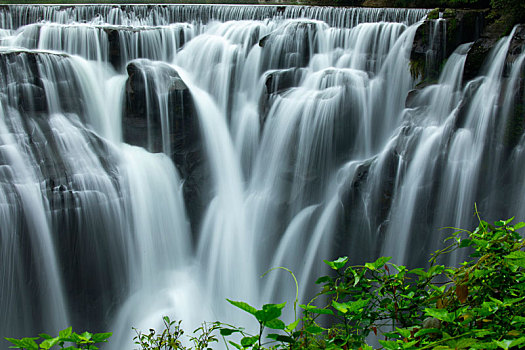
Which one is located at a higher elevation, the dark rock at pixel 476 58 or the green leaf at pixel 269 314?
the dark rock at pixel 476 58

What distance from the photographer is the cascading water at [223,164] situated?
7.10 meters

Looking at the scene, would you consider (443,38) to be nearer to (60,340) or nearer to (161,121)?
(161,121)

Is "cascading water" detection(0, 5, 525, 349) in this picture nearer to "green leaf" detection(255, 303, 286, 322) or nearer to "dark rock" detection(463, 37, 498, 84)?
"dark rock" detection(463, 37, 498, 84)

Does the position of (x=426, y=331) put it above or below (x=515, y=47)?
below

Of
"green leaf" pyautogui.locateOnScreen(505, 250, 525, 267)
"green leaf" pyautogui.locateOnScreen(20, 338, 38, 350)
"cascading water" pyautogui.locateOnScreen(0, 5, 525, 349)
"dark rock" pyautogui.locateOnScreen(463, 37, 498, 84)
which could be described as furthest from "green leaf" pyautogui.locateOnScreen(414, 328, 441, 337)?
"dark rock" pyautogui.locateOnScreen(463, 37, 498, 84)

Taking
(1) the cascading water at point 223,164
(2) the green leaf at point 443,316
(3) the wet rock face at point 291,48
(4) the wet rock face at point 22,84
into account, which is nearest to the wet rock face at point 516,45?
(1) the cascading water at point 223,164

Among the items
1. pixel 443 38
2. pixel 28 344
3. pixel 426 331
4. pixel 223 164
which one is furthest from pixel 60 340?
pixel 443 38

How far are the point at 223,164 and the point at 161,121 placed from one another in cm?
172

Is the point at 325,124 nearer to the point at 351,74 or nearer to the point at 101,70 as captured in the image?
the point at 351,74

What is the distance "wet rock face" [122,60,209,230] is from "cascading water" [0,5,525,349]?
0.03m

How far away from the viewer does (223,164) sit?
9.96 m

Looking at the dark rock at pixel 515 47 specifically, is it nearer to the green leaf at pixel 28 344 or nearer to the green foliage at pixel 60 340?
the green foliage at pixel 60 340

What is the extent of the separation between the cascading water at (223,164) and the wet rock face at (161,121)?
1.3 inches

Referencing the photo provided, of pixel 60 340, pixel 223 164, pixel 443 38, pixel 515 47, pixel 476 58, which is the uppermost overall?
pixel 443 38
